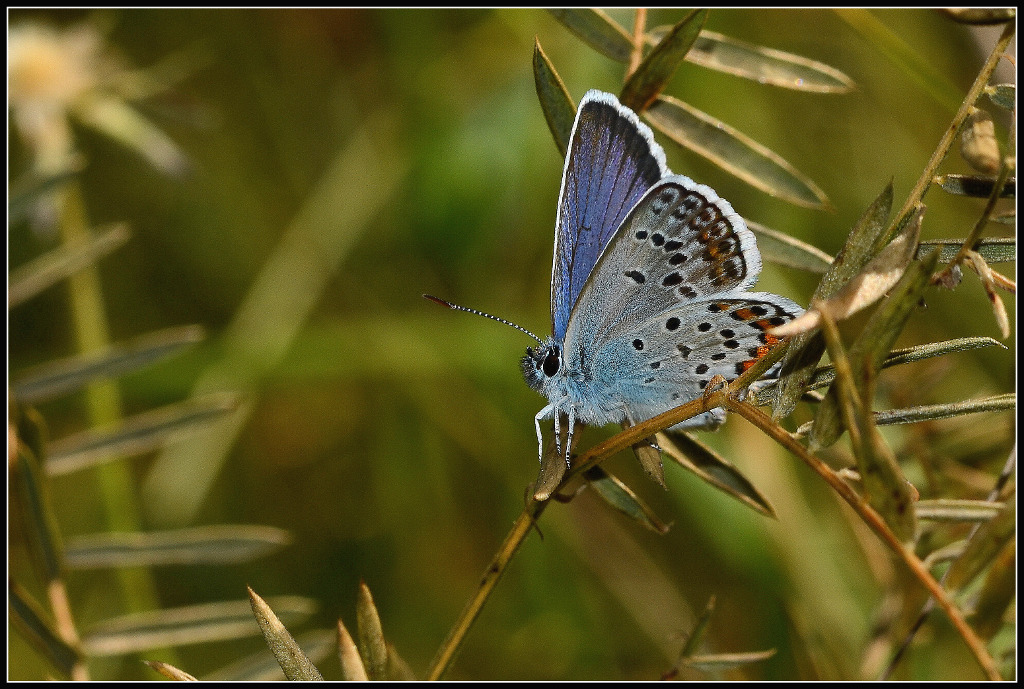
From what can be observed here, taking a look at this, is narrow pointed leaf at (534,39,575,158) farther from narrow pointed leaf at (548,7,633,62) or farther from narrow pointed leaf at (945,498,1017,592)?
narrow pointed leaf at (945,498,1017,592)

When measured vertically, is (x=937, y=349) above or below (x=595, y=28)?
below

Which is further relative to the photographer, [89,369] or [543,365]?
[89,369]

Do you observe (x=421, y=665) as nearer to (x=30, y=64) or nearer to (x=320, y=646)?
(x=320, y=646)

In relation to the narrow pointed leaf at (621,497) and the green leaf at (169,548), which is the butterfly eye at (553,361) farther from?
the green leaf at (169,548)

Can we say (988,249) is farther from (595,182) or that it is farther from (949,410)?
(595,182)

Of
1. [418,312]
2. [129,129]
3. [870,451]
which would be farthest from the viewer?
[418,312]

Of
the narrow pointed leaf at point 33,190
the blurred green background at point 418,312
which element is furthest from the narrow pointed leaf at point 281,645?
the blurred green background at point 418,312

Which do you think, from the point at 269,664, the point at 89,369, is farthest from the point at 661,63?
the point at 89,369
